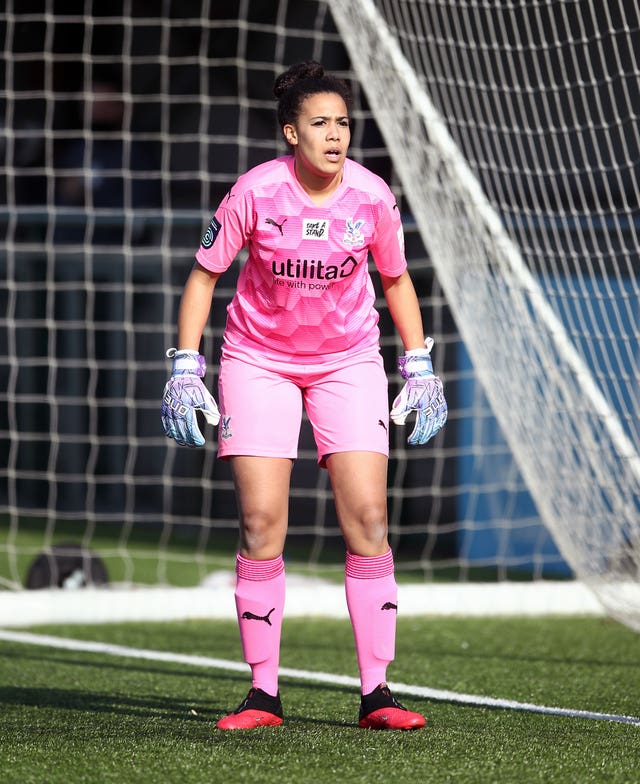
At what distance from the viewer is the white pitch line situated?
3.76 m

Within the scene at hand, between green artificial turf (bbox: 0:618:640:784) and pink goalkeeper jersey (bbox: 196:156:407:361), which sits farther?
pink goalkeeper jersey (bbox: 196:156:407:361)

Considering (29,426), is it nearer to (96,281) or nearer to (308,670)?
(96,281)

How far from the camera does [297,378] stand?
11.4 ft

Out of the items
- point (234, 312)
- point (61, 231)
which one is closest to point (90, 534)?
point (61, 231)

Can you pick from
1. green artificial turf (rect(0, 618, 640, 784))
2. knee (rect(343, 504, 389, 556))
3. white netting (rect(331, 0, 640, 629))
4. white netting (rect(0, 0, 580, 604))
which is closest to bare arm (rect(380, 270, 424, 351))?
knee (rect(343, 504, 389, 556))

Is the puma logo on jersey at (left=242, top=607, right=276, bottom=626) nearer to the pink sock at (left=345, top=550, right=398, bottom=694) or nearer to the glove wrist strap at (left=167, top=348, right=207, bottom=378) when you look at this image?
the pink sock at (left=345, top=550, right=398, bottom=694)

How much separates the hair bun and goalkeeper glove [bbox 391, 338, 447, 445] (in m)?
0.74

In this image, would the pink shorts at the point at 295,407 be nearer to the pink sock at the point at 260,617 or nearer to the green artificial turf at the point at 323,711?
the pink sock at the point at 260,617

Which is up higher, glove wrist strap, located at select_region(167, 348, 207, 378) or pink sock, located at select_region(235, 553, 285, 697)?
glove wrist strap, located at select_region(167, 348, 207, 378)

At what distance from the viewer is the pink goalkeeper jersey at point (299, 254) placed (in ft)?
11.0

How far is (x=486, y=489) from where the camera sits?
8.70m

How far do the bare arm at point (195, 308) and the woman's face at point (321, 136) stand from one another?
0.37 m

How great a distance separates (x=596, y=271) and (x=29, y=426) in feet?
23.8

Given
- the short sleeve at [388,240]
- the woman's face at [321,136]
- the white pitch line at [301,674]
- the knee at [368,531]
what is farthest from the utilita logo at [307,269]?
the white pitch line at [301,674]
